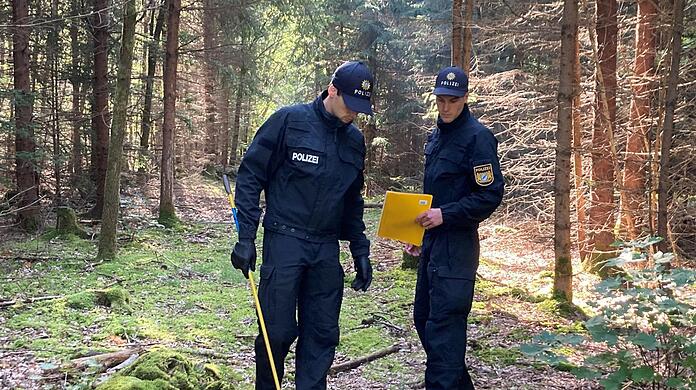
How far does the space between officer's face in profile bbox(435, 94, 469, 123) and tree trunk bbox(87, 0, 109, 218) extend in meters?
9.23

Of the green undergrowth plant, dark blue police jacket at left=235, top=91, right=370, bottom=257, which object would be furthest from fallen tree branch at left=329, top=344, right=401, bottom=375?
the green undergrowth plant

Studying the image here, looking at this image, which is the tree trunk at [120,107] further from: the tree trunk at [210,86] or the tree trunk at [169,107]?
the tree trunk at [210,86]

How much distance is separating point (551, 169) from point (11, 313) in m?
8.61

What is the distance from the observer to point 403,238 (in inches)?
150

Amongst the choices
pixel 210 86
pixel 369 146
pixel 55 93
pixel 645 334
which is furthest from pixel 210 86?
pixel 645 334

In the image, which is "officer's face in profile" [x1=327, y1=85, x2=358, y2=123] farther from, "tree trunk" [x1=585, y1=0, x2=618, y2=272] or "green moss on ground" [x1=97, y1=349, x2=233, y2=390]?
"tree trunk" [x1=585, y1=0, x2=618, y2=272]

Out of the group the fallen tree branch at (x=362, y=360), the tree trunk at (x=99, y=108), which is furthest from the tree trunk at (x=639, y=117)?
the tree trunk at (x=99, y=108)

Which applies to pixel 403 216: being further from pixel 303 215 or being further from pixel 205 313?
pixel 205 313

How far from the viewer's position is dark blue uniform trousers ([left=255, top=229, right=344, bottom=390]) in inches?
125

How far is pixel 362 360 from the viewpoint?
479cm

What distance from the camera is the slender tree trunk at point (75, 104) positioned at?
38.2 feet

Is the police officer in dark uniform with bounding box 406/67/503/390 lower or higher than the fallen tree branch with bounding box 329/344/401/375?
higher

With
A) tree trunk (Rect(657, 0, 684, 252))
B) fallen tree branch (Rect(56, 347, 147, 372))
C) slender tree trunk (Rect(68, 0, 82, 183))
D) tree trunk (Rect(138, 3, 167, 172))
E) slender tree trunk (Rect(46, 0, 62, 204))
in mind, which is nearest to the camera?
fallen tree branch (Rect(56, 347, 147, 372))

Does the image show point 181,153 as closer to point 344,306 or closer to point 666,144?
point 344,306
